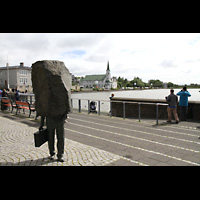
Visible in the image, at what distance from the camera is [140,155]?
17.5ft

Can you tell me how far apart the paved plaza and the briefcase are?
465 mm

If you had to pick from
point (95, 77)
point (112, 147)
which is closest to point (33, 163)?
point (112, 147)

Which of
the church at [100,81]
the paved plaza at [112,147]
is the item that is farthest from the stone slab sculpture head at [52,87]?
the church at [100,81]

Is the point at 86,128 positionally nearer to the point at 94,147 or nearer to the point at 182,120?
the point at 94,147

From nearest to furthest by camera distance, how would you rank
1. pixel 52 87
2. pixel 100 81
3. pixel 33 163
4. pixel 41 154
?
1. pixel 52 87
2. pixel 33 163
3. pixel 41 154
4. pixel 100 81

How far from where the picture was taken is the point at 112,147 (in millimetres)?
6078

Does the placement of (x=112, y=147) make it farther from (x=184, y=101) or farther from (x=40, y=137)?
(x=184, y=101)

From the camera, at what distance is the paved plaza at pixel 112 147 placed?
4887 millimetres

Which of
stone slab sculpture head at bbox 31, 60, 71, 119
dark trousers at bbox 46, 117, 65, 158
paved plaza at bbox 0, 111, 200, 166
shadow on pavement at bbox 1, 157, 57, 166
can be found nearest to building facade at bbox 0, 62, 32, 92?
paved plaza at bbox 0, 111, 200, 166

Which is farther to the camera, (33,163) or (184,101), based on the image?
(184,101)

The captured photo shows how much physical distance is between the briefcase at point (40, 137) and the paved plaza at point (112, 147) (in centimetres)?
46

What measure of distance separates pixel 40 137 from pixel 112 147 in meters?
2.24

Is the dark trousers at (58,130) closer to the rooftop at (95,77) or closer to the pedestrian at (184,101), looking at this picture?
the pedestrian at (184,101)

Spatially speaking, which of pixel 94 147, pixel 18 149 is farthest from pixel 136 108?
pixel 18 149
